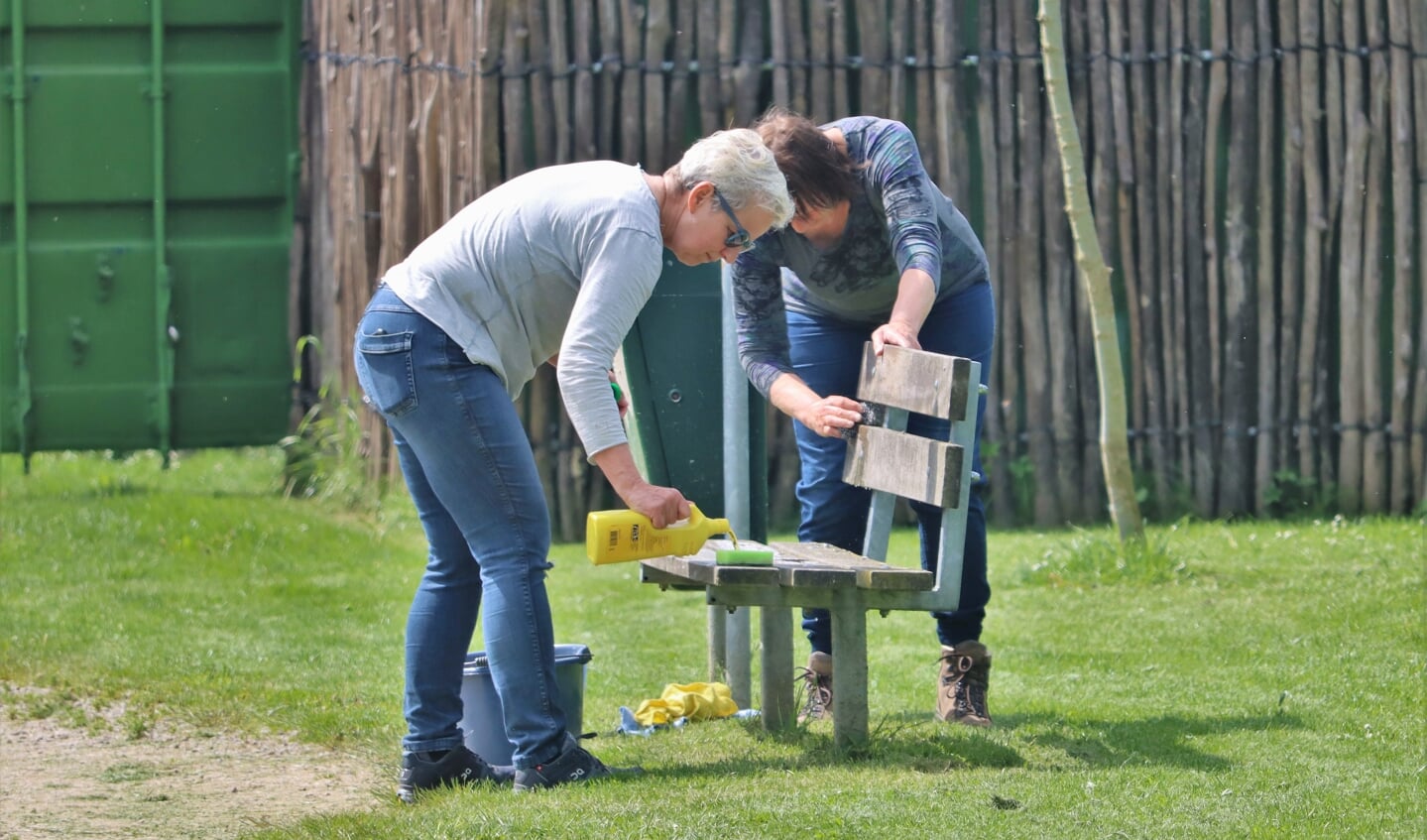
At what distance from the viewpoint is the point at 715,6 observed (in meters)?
8.27

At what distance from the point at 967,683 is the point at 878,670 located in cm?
98

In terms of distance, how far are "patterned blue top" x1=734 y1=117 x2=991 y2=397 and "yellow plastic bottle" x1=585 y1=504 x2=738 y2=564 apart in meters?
0.70

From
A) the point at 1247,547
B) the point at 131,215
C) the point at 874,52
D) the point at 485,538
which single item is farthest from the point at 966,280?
the point at 131,215

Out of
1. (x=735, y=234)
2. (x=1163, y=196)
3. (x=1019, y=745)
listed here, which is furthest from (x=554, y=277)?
(x=1163, y=196)

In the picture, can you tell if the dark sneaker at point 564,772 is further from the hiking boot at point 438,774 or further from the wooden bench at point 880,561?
the wooden bench at point 880,561

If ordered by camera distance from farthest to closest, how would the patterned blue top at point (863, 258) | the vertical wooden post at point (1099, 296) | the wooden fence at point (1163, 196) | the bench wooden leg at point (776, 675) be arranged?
the wooden fence at point (1163, 196) < the vertical wooden post at point (1099, 296) < the bench wooden leg at point (776, 675) < the patterned blue top at point (863, 258)

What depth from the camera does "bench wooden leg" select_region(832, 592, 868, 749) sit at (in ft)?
13.9

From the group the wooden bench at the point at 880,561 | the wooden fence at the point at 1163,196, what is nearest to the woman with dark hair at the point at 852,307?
the wooden bench at the point at 880,561

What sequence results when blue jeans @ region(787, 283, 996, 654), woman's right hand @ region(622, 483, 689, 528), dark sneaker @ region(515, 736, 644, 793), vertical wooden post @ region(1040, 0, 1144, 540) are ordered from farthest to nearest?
vertical wooden post @ region(1040, 0, 1144, 540), blue jeans @ region(787, 283, 996, 654), dark sneaker @ region(515, 736, 644, 793), woman's right hand @ region(622, 483, 689, 528)

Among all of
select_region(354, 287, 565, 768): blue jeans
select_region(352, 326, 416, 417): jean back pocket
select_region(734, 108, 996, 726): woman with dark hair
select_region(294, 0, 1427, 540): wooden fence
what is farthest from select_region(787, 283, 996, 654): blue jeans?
select_region(294, 0, 1427, 540): wooden fence

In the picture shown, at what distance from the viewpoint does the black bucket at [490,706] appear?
4.55 metres

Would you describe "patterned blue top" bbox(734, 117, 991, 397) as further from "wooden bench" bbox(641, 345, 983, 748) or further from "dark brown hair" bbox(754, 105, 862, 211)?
"wooden bench" bbox(641, 345, 983, 748)

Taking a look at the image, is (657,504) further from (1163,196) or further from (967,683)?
(1163,196)

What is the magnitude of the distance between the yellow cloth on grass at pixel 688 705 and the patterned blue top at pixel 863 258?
926mm
